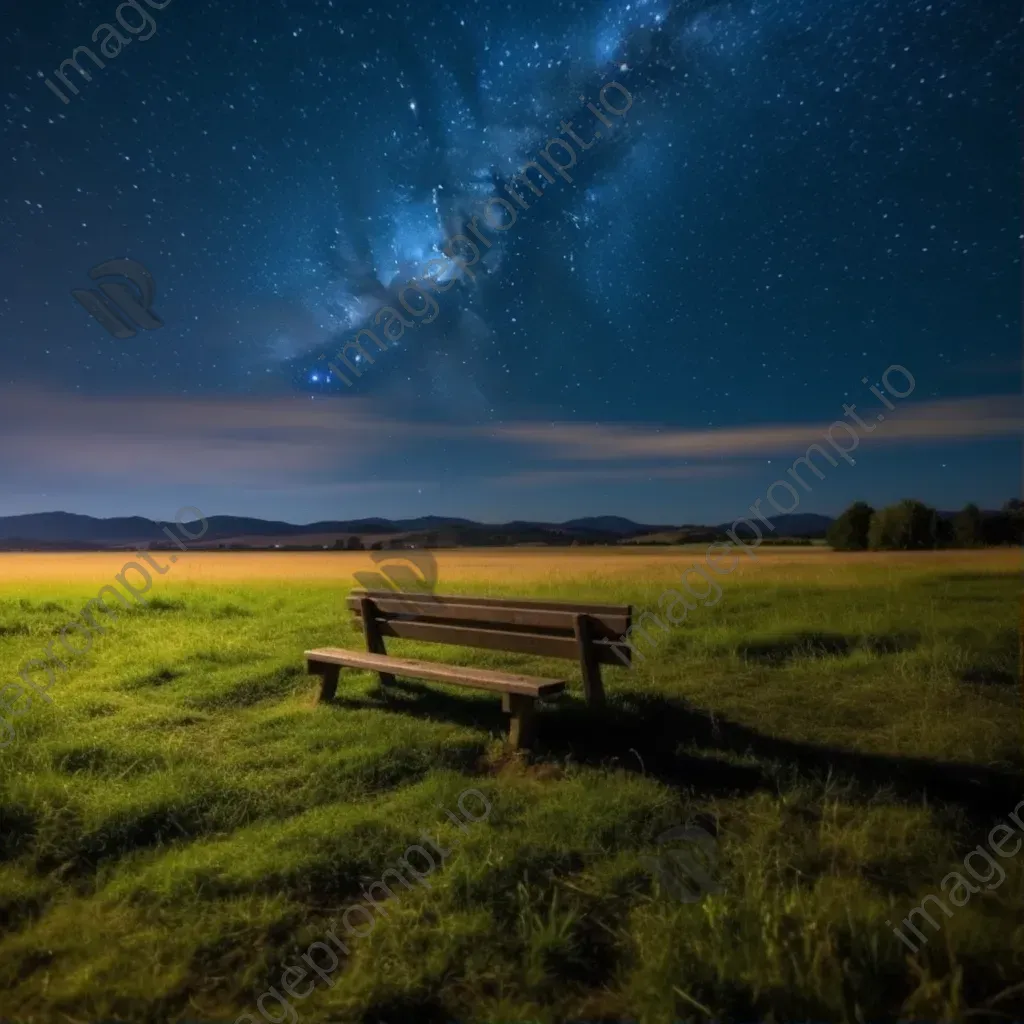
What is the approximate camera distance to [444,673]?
6008 mm

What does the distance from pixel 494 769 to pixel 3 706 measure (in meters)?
4.70

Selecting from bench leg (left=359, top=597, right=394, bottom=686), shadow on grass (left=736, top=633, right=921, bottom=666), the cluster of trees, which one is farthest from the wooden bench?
the cluster of trees

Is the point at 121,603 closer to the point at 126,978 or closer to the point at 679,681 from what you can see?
the point at 679,681

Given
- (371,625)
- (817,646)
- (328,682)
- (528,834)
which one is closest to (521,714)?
(528,834)

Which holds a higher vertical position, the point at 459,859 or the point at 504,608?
the point at 504,608

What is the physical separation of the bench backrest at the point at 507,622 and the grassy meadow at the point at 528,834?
57 cm

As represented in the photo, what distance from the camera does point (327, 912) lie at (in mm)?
3564

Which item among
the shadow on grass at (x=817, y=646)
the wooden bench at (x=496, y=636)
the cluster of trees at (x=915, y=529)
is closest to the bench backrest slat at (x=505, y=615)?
the wooden bench at (x=496, y=636)

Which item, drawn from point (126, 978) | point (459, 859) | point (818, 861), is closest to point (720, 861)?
point (818, 861)

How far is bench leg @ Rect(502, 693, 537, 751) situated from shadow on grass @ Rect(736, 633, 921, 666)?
12.1ft

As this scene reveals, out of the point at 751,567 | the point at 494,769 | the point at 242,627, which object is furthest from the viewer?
the point at 751,567

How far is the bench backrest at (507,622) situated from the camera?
601 cm

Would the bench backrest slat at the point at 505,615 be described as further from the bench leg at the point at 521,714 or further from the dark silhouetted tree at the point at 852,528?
the dark silhouetted tree at the point at 852,528

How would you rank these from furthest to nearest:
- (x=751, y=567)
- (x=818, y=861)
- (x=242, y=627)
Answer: (x=751, y=567)
(x=242, y=627)
(x=818, y=861)
